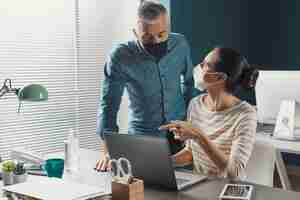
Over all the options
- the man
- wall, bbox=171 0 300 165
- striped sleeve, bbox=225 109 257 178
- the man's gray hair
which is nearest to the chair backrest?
striped sleeve, bbox=225 109 257 178

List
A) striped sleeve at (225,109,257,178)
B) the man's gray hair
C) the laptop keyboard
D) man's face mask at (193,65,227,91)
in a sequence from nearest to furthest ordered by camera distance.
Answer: the laptop keyboard < striped sleeve at (225,109,257,178) < man's face mask at (193,65,227,91) < the man's gray hair

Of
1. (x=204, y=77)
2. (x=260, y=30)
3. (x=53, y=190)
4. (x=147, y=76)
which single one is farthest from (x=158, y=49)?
(x=260, y=30)

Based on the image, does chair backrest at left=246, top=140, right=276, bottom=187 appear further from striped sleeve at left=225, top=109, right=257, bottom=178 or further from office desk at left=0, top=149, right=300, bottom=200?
office desk at left=0, top=149, right=300, bottom=200

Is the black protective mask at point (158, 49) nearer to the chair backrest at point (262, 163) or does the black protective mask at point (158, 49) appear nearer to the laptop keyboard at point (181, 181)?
the chair backrest at point (262, 163)

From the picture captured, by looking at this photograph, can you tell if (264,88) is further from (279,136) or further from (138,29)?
(138,29)

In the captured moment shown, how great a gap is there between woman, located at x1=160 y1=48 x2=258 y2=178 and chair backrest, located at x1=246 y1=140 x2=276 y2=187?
0.18 ft

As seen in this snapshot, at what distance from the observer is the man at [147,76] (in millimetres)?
2500

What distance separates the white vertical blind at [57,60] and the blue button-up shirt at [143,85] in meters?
0.83

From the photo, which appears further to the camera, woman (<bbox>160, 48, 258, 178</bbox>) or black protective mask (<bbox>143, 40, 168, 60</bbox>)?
black protective mask (<bbox>143, 40, 168, 60</bbox>)

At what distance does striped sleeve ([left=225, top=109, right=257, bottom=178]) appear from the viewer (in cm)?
193

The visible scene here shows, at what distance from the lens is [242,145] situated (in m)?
1.96

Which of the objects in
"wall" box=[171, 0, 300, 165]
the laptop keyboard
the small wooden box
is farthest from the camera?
"wall" box=[171, 0, 300, 165]

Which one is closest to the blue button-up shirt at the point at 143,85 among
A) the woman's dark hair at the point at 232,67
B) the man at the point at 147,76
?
the man at the point at 147,76

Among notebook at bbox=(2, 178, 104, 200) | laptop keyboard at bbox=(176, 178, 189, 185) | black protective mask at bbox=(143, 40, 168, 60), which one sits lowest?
laptop keyboard at bbox=(176, 178, 189, 185)
